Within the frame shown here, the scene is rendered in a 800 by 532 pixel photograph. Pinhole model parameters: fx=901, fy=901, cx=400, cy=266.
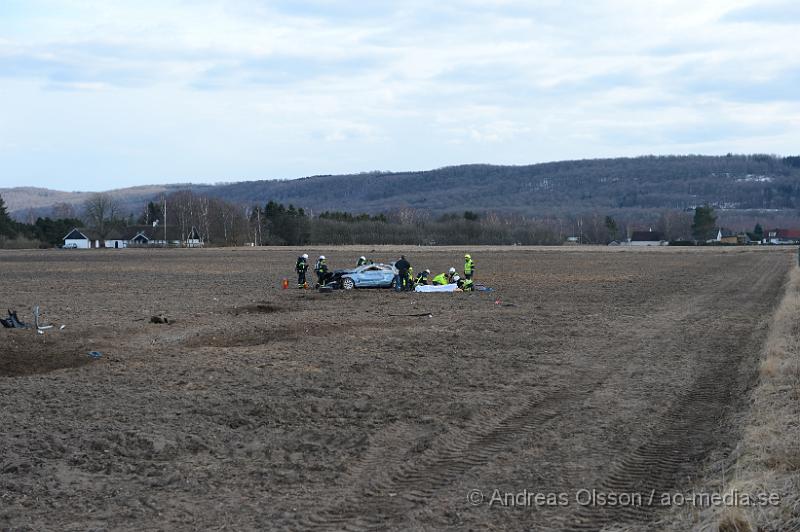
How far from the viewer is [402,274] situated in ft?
109

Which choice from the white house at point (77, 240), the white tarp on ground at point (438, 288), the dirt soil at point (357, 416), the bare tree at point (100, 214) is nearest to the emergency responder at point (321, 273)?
the white tarp on ground at point (438, 288)

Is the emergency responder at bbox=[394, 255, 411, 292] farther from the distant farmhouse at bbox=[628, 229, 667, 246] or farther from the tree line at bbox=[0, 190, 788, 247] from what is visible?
the distant farmhouse at bbox=[628, 229, 667, 246]

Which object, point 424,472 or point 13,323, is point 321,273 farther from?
point 424,472

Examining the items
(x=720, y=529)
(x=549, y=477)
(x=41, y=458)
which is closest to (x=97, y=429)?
(x=41, y=458)

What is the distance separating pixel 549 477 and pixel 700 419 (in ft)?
11.3

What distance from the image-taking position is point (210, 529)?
7.28m

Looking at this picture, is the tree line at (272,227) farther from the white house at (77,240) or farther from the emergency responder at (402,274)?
the emergency responder at (402,274)

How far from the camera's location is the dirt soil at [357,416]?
7895 millimetres

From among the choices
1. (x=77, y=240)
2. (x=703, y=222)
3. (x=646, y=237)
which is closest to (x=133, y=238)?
(x=77, y=240)

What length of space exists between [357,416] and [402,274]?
22.0m

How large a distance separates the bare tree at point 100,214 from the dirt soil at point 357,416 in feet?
428

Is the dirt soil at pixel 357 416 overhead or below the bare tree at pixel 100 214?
below

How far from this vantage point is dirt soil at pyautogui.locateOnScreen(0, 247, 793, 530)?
25.9 feet

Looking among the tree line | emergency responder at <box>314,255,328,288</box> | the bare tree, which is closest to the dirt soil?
emergency responder at <box>314,255,328,288</box>
